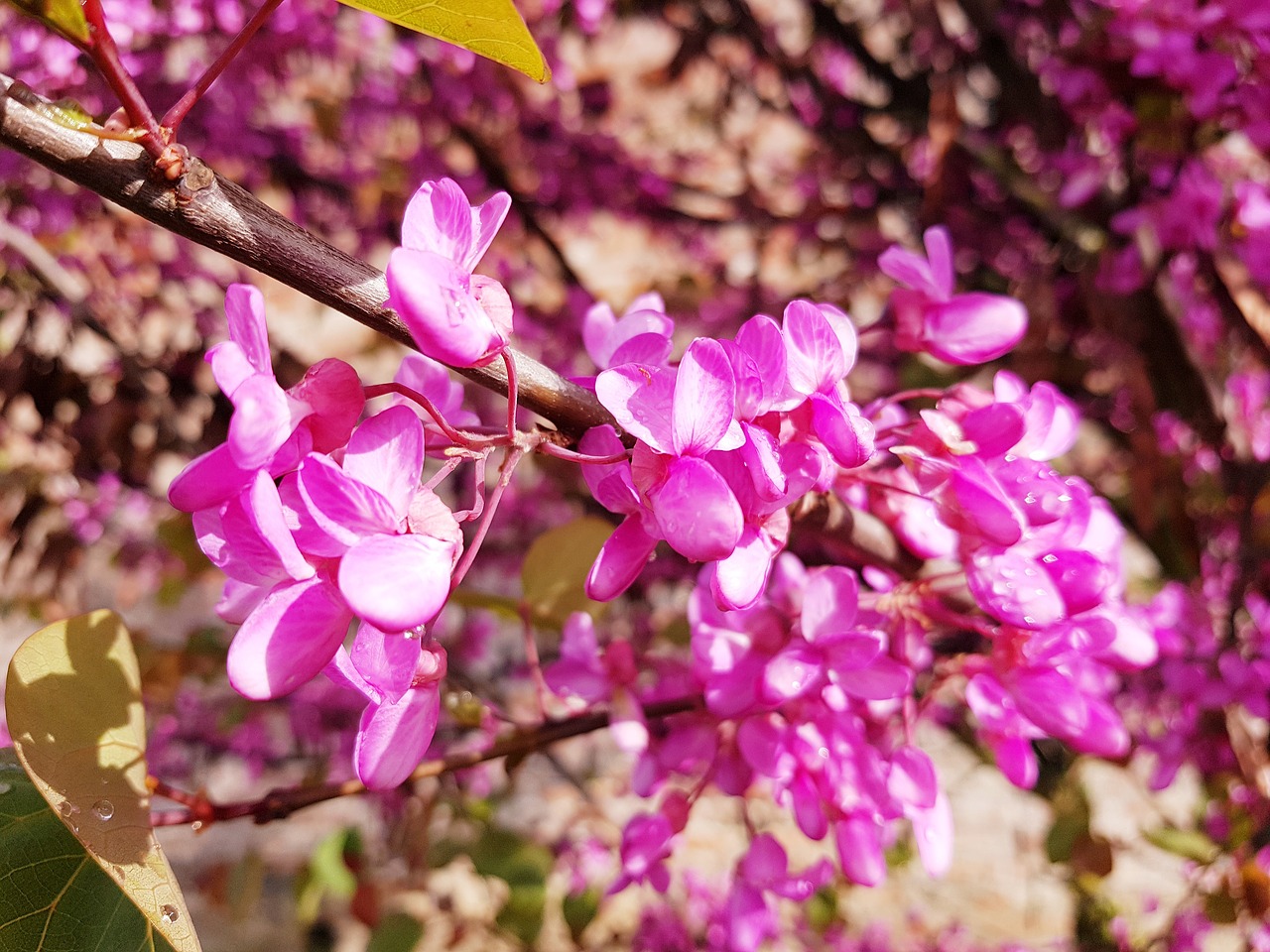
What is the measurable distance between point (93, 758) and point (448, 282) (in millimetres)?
295

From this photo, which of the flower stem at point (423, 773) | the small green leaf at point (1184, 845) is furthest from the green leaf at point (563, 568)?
the small green leaf at point (1184, 845)

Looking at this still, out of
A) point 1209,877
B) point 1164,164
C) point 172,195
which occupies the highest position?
point 172,195

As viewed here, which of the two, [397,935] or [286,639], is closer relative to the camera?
[286,639]

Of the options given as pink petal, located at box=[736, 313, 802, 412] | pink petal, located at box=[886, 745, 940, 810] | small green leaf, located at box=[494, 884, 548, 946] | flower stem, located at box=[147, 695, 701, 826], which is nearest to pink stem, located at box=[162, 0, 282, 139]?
pink petal, located at box=[736, 313, 802, 412]

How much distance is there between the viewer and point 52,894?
0.45 meters

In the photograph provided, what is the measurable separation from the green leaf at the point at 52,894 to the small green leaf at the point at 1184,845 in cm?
98

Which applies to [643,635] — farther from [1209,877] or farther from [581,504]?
[1209,877]

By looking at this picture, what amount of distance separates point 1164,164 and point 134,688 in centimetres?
120

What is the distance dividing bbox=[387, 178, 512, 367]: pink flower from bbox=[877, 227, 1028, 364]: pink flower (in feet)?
0.81

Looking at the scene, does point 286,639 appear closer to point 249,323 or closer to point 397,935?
point 249,323

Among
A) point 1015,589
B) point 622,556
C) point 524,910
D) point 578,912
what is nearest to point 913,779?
point 1015,589

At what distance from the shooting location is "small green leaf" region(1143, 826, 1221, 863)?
95 centimetres

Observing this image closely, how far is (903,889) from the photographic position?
2.10 meters

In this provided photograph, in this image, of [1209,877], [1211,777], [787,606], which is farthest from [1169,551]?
[787,606]
